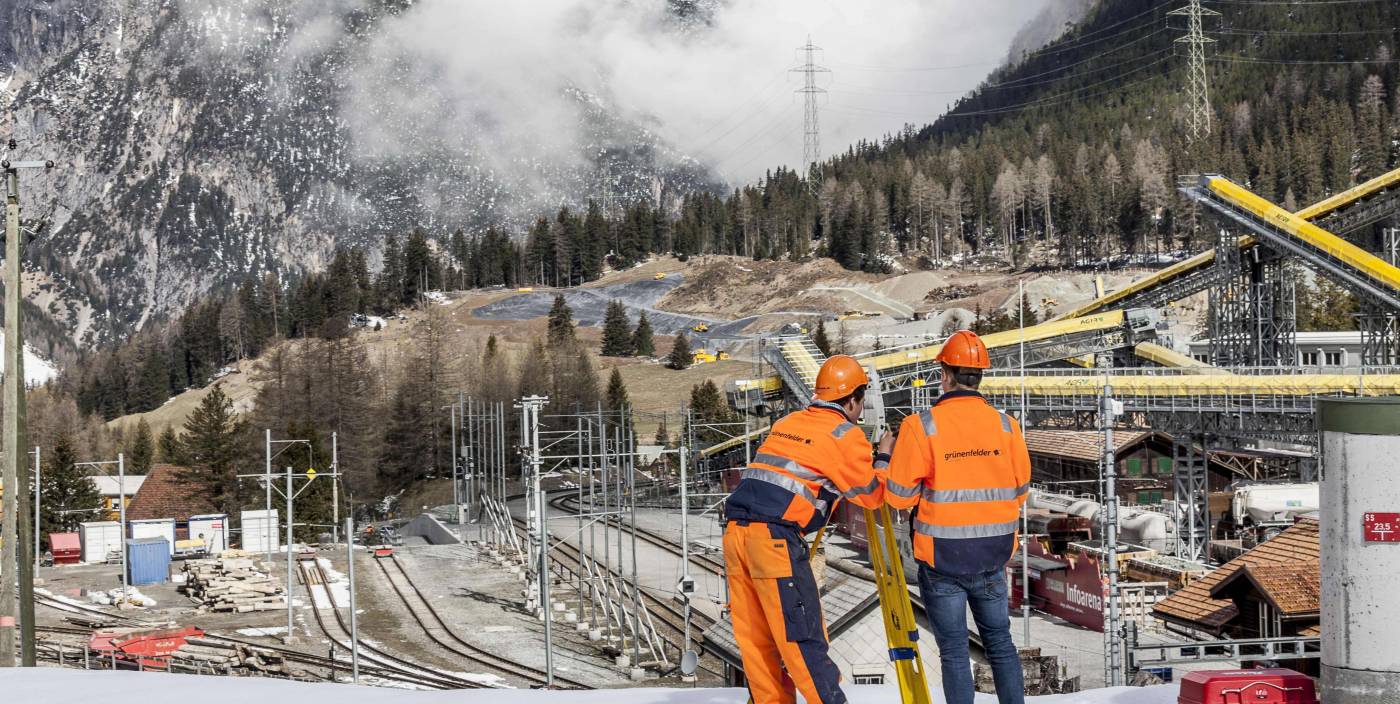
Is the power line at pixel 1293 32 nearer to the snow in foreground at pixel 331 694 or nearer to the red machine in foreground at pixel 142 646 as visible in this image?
the red machine in foreground at pixel 142 646

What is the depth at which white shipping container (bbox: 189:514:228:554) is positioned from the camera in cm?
5562

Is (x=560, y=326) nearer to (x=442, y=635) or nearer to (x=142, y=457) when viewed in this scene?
(x=142, y=457)

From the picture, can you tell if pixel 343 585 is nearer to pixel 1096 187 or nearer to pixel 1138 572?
pixel 1138 572

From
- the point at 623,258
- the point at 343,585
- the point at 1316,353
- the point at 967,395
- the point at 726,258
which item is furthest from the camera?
the point at 623,258

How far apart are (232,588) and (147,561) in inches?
332

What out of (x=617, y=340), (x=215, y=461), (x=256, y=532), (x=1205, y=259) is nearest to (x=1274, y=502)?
(x=1205, y=259)

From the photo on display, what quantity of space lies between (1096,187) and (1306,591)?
128250mm

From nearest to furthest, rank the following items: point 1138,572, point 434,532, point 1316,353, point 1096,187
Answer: point 1138,572, point 434,532, point 1316,353, point 1096,187

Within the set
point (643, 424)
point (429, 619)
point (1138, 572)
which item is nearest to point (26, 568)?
point (429, 619)

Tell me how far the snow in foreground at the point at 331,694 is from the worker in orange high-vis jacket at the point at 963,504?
143cm

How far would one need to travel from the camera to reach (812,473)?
729 cm

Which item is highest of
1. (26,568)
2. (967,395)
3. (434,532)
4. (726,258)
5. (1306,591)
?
(726,258)

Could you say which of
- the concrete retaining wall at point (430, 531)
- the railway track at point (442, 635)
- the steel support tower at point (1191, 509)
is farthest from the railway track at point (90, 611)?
A: the steel support tower at point (1191, 509)

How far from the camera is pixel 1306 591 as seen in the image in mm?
18297
